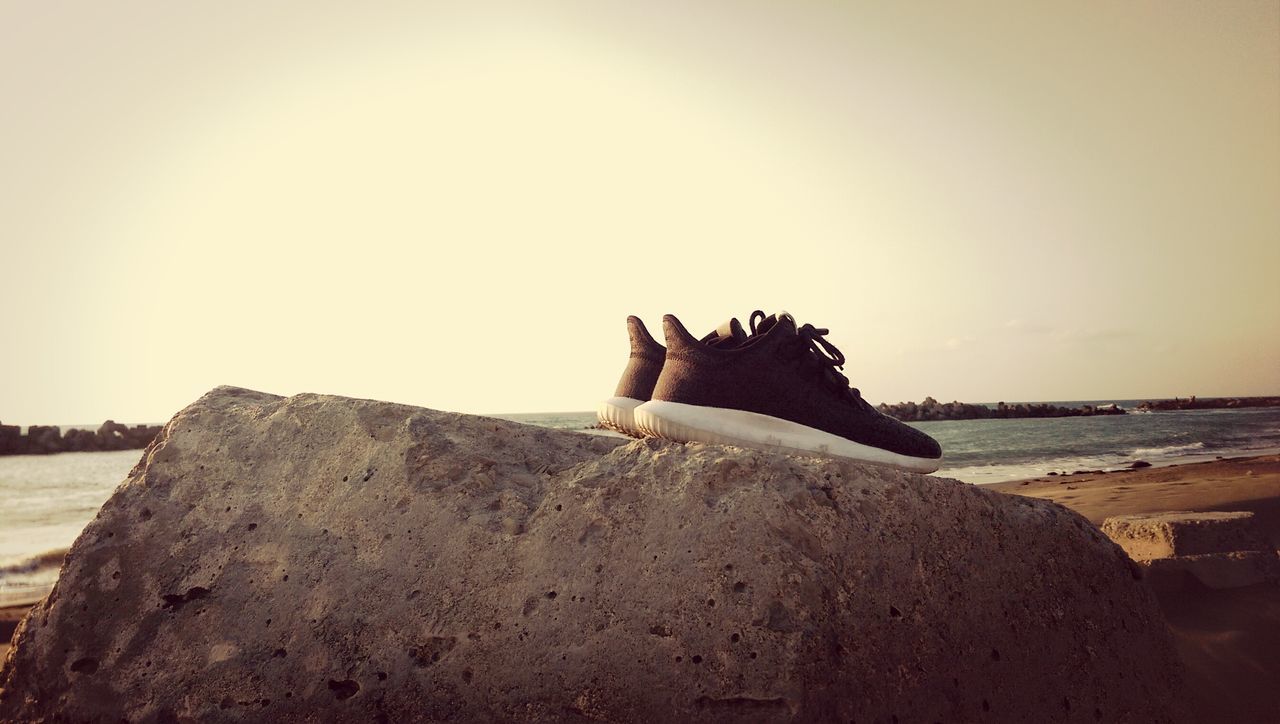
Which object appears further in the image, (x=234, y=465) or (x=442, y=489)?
(x=234, y=465)

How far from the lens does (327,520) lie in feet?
4.86

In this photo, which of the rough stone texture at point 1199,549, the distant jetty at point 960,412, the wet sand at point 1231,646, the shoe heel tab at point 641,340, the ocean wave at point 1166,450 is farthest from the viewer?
the distant jetty at point 960,412

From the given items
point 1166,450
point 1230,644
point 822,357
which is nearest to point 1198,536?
point 1230,644

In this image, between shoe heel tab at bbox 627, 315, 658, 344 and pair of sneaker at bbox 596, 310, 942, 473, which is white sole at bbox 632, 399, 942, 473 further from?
shoe heel tab at bbox 627, 315, 658, 344

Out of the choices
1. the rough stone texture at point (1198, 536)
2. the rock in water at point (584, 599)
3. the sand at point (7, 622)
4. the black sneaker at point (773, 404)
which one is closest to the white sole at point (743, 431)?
the black sneaker at point (773, 404)

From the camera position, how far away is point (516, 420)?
13.2ft

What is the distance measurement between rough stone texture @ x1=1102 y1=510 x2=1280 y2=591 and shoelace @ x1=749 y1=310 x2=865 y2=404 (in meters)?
1.52

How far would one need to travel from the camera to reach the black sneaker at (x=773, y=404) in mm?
2002

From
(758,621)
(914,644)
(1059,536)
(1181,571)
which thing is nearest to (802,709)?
(758,621)

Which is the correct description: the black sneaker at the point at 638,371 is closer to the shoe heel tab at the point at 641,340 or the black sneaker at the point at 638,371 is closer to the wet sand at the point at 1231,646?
the shoe heel tab at the point at 641,340

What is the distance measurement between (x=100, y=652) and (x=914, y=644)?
5.54ft

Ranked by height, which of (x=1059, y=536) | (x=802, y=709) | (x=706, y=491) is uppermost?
(x=706, y=491)

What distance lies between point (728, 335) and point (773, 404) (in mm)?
288

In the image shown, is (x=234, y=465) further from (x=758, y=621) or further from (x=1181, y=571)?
(x=1181, y=571)
